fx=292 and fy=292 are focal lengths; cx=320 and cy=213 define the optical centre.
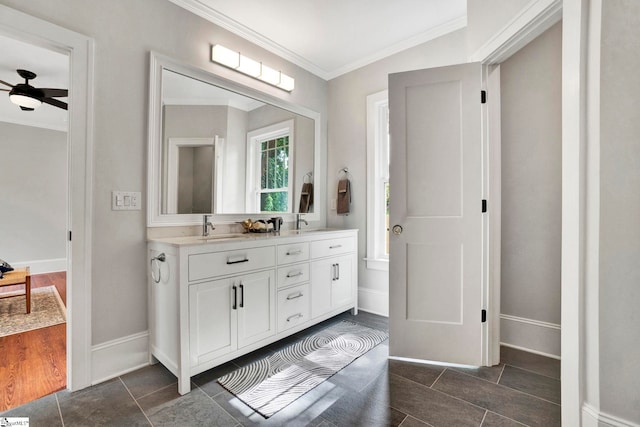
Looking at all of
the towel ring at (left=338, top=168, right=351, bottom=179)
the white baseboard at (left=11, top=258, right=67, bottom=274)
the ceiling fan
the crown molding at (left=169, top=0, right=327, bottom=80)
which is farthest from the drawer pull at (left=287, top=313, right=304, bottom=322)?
the white baseboard at (left=11, top=258, right=67, bottom=274)

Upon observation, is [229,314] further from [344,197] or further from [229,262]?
[344,197]

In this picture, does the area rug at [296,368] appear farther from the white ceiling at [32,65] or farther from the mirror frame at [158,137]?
the white ceiling at [32,65]

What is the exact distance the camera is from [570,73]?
50.2 inches

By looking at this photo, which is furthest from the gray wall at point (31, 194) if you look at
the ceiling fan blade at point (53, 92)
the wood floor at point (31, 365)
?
the wood floor at point (31, 365)

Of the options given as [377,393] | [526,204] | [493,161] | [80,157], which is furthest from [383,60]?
[377,393]

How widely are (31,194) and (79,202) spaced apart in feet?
15.2

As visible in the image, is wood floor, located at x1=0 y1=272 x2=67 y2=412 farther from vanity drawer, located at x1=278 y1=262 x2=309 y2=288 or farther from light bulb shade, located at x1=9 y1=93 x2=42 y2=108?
light bulb shade, located at x1=9 y1=93 x2=42 y2=108

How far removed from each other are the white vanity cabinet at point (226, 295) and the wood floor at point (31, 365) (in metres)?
0.58

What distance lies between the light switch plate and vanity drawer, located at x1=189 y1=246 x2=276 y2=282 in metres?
0.64

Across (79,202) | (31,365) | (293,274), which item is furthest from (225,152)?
(31,365)

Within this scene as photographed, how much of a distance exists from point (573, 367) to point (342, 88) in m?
3.09

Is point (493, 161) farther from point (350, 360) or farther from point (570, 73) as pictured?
point (350, 360)

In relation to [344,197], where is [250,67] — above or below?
above

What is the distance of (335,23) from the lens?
2557 millimetres
